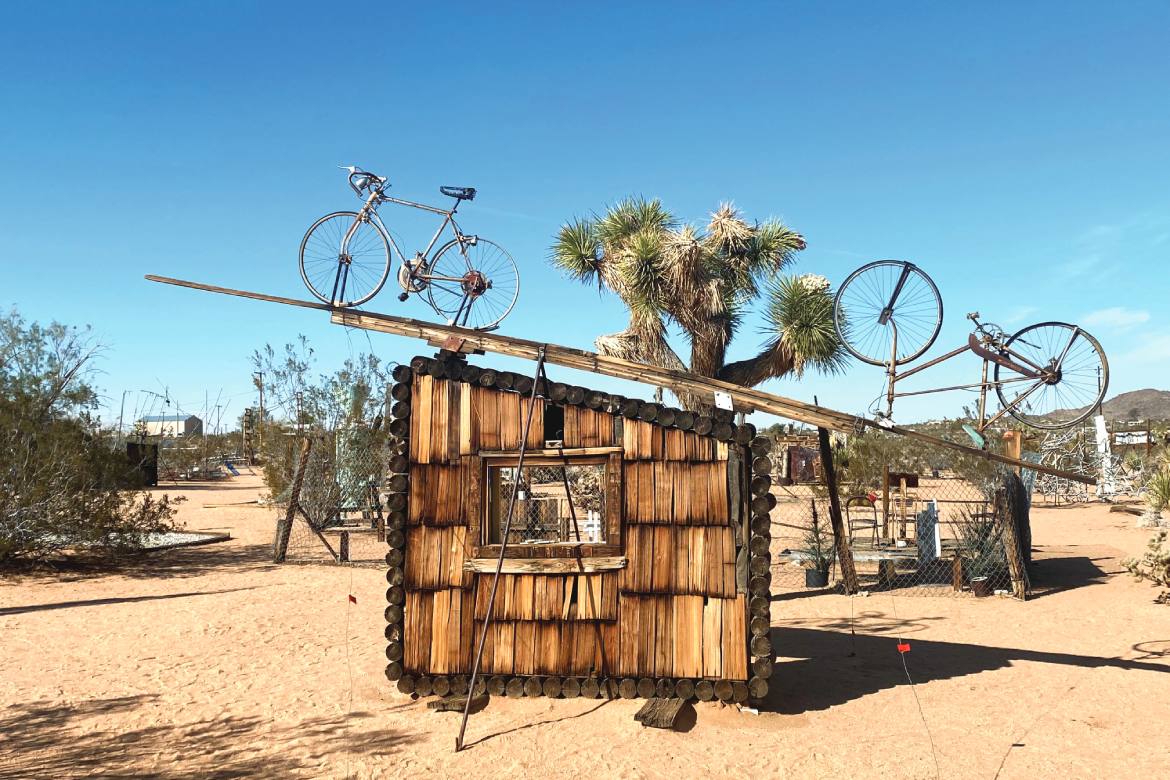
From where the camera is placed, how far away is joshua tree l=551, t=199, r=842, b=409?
50.3 ft

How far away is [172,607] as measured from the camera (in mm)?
12305

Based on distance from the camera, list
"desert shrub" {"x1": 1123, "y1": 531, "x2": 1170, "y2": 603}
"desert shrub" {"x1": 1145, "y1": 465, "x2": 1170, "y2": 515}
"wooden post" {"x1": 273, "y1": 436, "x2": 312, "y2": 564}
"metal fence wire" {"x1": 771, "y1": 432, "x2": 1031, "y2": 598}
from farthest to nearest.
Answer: "desert shrub" {"x1": 1145, "y1": 465, "x2": 1170, "y2": 515}, "wooden post" {"x1": 273, "y1": 436, "x2": 312, "y2": 564}, "metal fence wire" {"x1": 771, "y1": 432, "x2": 1031, "y2": 598}, "desert shrub" {"x1": 1123, "y1": 531, "x2": 1170, "y2": 603}

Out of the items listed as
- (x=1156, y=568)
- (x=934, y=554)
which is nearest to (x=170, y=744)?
(x=934, y=554)

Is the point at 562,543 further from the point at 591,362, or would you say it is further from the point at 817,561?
the point at 817,561

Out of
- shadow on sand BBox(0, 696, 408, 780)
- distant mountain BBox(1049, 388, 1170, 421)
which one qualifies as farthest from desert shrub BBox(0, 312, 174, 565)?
distant mountain BBox(1049, 388, 1170, 421)

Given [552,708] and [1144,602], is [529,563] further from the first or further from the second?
[1144,602]

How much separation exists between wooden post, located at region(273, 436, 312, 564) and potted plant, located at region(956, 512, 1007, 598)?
12577mm

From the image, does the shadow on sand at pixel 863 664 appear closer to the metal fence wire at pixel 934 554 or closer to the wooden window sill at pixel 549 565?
the wooden window sill at pixel 549 565

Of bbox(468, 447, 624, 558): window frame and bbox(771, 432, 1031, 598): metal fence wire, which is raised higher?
bbox(468, 447, 624, 558): window frame

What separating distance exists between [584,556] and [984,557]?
9.13m

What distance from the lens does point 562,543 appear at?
302 inches

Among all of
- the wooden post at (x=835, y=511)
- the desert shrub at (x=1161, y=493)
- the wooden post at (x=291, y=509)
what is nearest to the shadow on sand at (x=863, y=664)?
the wooden post at (x=835, y=511)

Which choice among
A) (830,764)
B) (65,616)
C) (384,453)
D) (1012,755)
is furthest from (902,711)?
(384,453)

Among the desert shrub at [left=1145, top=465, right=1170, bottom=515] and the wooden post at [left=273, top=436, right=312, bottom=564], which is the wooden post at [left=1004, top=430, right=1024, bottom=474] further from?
the wooden post at [left=273, top=436, right=312, bottom=564]
